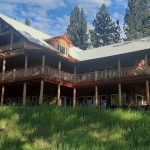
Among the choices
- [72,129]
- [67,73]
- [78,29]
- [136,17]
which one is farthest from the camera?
[78,29]

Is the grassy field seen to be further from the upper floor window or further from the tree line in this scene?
the tree line

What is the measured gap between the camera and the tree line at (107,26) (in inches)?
3132

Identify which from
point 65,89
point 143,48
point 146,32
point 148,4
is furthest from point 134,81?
point 148,4

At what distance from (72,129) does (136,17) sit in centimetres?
6499

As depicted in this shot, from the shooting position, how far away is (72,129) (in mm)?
18375

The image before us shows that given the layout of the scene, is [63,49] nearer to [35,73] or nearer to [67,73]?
[67,73]

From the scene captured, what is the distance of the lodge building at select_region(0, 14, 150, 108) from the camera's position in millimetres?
38781

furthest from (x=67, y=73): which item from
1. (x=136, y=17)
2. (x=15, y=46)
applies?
(x=136, y=17)

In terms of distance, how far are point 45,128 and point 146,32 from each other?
62362mm

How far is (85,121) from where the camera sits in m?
19.4

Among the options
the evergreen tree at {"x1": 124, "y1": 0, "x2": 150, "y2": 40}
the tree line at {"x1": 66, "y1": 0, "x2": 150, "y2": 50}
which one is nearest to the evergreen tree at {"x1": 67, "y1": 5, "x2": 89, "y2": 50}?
the tree line at {"x1": 66, "y1": 0, "x2": 150, "y2": 50}

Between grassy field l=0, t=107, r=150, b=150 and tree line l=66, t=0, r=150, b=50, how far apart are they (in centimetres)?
5788

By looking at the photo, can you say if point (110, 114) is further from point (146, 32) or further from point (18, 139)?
point (146, 32)

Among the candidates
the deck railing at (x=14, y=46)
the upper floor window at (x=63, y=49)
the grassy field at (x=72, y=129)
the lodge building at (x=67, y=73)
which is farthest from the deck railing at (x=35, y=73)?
the grassy field at (x=72, y=129)
